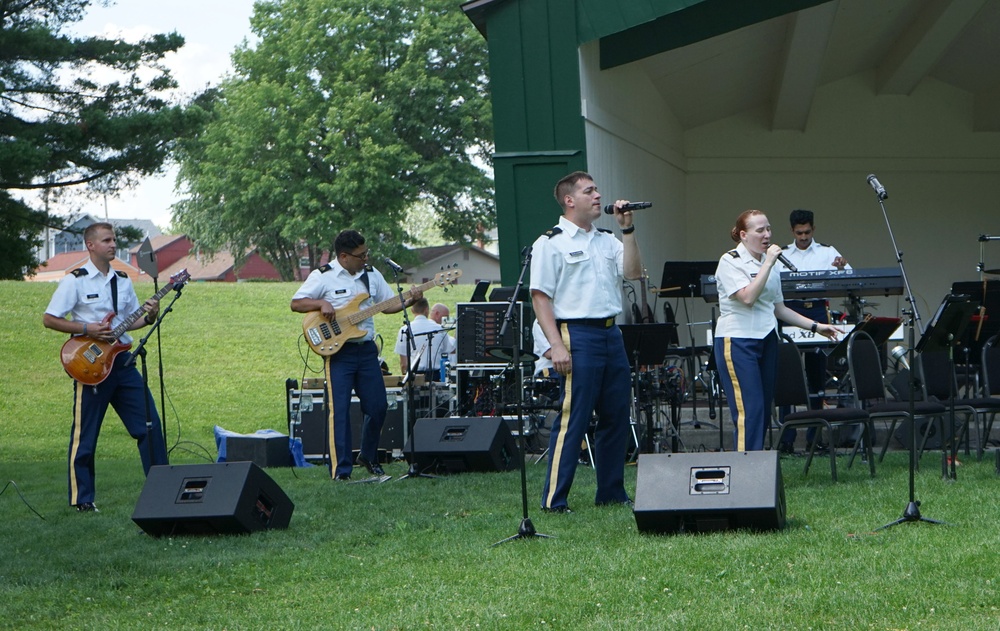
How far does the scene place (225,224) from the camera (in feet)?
128

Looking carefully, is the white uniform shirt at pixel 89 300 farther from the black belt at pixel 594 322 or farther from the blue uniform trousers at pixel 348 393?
the black belt at pixel 594 322

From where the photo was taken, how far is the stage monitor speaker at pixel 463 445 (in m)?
8.55

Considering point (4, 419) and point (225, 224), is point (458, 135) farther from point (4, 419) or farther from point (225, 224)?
point (4, 419)

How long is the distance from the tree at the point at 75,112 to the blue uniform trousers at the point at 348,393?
20.5 ft

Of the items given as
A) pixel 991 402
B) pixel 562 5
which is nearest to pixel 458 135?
pixel 562 5

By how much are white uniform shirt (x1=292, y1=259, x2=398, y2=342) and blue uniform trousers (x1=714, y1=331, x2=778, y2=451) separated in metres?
2.84

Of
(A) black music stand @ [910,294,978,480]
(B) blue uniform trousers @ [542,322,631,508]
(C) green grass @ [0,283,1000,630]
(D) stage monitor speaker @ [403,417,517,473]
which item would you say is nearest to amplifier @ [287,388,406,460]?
(D) stage monitor speaker @ [403,417,517,473]

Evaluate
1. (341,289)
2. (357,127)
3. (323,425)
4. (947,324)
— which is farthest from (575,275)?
(357,127)

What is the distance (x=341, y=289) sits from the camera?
8.72m

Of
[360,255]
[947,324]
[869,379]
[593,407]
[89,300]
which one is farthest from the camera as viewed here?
[360,255]

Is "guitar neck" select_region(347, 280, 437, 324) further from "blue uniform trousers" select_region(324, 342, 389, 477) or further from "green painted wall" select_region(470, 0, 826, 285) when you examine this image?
"green painted wall" select_region(470, 0, 826, 285)

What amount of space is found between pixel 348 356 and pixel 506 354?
4.61ft

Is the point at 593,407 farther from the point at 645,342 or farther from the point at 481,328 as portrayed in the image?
the point at 481,328

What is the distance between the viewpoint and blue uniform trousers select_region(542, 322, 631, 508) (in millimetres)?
6219
